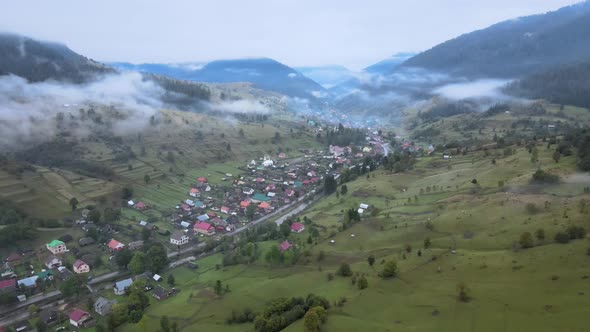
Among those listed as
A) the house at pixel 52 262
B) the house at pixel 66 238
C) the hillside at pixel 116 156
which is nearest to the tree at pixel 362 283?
the house at pixel 52 262

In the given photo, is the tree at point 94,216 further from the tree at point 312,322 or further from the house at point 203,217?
the tree at point 312,322

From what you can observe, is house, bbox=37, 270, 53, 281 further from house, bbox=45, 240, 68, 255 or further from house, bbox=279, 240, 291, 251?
house, bbox=279, 240, 291, 251

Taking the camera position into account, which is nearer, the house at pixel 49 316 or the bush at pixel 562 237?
the bush at pixel 562 237

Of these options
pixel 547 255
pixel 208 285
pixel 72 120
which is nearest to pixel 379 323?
pixel 547 255

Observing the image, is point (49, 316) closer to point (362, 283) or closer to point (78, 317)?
point (78, 317)

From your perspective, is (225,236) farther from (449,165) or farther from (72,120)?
(72,120)

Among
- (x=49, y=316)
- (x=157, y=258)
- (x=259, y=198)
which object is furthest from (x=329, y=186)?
(x=49, y=316)
